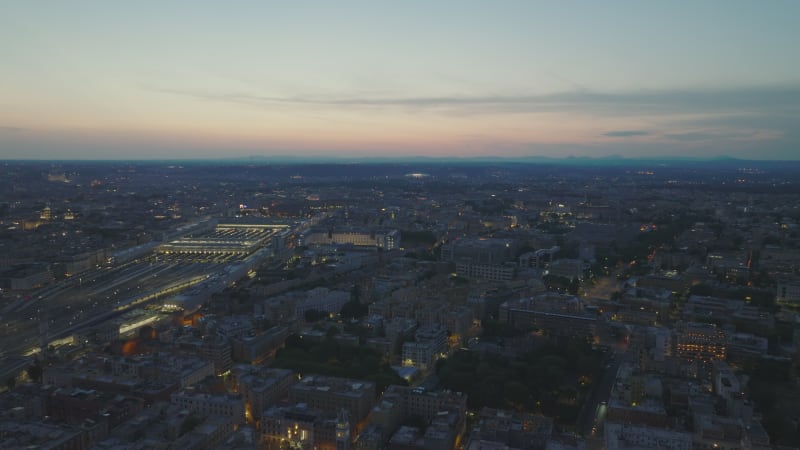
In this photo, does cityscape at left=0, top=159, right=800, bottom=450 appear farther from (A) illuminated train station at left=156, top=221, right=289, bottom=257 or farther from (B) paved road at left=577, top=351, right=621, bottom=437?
(A) illuminated train station at left=156, top=221, right=289, bottom=257

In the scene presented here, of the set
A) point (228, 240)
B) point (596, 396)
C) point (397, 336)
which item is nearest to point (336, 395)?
point (397, 336)

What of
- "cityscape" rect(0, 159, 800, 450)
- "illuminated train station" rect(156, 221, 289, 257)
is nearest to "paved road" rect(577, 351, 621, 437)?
"cityscape" rect(0, 159, 800, 450)

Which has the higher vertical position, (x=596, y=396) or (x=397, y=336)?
(x=397, y=336)

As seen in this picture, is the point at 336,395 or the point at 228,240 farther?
the point at 228,240

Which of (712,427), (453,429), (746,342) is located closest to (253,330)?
(453,429)

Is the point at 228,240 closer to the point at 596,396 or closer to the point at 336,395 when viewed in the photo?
the point at 336,395

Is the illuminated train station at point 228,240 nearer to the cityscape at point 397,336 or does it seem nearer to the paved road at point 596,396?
the cityscape at point 397,336

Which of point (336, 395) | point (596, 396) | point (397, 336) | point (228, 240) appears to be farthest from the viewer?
Result: point (228, 240)

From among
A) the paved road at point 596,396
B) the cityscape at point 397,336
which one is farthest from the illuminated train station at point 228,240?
the paved road at point 596,396
